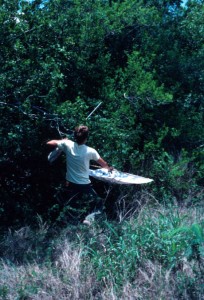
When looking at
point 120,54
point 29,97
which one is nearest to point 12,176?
point 29,97

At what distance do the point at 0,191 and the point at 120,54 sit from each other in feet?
12.6

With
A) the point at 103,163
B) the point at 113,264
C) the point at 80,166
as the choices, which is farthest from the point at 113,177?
the point at 113,264

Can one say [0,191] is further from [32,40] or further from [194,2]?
[194,2]

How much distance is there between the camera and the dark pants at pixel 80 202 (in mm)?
7004

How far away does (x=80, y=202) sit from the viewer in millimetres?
7012

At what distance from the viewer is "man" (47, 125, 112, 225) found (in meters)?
6.78

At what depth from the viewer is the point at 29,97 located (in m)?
7.04

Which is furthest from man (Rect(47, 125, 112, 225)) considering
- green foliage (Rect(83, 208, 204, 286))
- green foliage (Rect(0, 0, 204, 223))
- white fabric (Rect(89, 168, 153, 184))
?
green foliage (Rect(83, 208, 204, 286))

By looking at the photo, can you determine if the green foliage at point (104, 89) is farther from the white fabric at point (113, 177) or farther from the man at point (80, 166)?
the man at point (80, 166)

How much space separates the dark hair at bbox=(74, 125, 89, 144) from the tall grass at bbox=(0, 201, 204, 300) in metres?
1.19

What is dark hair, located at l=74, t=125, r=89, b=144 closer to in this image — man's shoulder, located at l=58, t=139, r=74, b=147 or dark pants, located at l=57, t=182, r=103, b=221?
man's shoulder, located at l=58, t=139, r=74, b=147

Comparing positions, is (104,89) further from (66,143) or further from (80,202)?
(80,202)

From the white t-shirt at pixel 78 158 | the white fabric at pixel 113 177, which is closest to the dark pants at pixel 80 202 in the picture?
the white t-shirt at pixel 78 158

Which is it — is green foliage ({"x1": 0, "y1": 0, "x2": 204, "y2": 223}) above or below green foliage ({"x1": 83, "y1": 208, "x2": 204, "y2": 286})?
above
